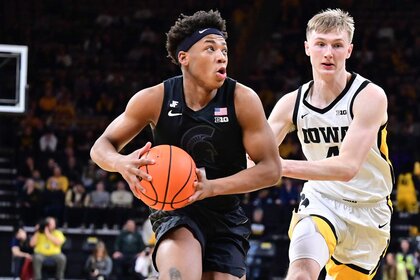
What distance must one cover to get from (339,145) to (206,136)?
1235 mm

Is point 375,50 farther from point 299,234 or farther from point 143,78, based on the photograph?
point 299,234

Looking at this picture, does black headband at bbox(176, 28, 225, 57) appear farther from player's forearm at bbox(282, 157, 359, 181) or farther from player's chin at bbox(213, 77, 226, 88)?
player's forearm at bbox(282, 157, 359, 181)

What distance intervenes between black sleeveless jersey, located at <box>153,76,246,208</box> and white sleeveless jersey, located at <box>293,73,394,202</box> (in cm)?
98

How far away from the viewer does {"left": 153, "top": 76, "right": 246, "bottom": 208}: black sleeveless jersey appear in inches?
208

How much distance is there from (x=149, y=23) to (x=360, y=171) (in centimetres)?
1956

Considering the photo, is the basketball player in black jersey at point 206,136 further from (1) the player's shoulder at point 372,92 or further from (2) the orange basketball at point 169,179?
(1) the player's shoulder at point 372,92

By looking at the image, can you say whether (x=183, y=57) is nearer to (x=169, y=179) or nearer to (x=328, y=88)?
(x=169, y=179)

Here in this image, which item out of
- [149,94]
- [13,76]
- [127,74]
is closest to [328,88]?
[149,94]

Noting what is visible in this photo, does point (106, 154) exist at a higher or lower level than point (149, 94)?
lower

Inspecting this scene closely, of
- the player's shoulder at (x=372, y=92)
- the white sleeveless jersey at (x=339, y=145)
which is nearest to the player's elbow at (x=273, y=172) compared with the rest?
the white sleeveless jersey at (x=339, y=145)

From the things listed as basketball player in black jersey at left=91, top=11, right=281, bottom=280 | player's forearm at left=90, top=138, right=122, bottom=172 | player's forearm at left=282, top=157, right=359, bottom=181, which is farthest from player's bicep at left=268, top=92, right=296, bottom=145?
player's forearm at left=90, top=138, right=122, bottom=172

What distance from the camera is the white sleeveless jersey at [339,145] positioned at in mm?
6129

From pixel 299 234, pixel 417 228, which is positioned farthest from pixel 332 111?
pixel 417 228

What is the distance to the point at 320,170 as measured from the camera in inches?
221
